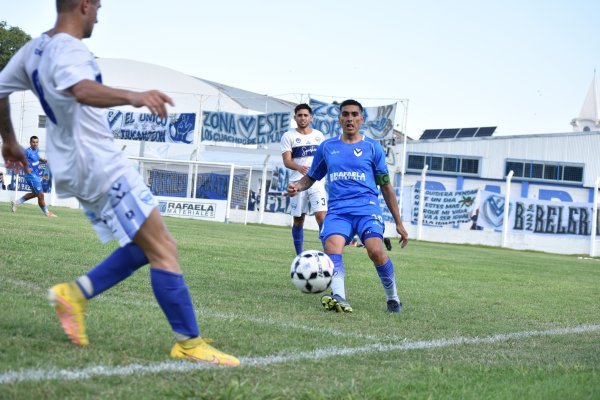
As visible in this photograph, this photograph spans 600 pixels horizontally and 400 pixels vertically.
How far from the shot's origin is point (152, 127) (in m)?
37.5

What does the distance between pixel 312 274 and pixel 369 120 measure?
1017 inches

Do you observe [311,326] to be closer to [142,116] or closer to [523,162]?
[142,116]

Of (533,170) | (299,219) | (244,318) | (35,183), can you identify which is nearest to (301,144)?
(299,219)

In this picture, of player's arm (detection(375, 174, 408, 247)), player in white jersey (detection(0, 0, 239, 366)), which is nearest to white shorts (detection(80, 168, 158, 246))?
Answer: player in white jersey (detection(0, 0, 239, 366))

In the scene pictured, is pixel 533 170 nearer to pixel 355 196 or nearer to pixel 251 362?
pixel 355 196

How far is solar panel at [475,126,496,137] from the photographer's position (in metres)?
58.6

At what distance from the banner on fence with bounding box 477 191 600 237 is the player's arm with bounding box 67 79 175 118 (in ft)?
85.2

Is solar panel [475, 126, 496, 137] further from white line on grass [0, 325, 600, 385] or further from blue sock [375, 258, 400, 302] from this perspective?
white line on grass [0, 325, 600, 385]

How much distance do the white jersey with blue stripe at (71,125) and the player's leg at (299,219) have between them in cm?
794

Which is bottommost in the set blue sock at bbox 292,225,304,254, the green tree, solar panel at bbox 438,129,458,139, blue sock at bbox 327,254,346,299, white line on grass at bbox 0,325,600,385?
white line on grass at bbox 0,325,600,385

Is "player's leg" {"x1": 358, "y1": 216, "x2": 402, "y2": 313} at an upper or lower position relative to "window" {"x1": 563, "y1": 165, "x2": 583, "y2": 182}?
lower

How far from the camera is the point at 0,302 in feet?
18.1

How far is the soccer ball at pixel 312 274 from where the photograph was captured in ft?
23.1

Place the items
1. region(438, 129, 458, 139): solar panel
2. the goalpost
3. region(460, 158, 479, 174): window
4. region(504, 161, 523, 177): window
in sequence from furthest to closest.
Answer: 1. region(438, 129, 458, 139): solar panel
2. region(460, 158, 479, 174): window
3. region(504, 161, 523, 177): window
4. the goalpost
